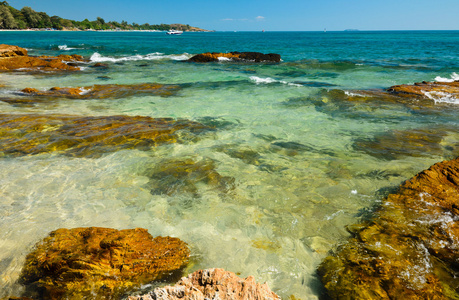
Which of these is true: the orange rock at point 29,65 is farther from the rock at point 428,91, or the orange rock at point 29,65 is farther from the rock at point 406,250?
the rock at point 406,250

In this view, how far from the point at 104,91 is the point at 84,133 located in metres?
7.20

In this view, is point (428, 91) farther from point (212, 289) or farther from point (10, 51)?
point (10, 51)

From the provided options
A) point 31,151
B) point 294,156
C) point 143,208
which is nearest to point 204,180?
point 143,208

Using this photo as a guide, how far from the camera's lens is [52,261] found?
3.25 meters

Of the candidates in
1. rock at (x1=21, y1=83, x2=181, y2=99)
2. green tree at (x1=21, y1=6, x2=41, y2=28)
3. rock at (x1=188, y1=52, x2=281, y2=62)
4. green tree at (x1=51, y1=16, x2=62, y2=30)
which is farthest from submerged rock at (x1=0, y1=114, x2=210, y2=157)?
green tree at (x1=51, y1=16, x2=62, y2=30)

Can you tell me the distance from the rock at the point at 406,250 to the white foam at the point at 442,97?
10521mm

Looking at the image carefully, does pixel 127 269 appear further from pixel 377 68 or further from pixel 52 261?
pixel 377 68

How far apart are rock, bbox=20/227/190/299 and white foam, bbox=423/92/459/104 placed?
1489cm

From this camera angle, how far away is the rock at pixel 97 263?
305 centimetres

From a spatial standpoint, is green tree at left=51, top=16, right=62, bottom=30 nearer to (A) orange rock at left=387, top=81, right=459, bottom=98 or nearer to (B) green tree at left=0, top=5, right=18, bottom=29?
(B) green tree at left=0, top=5, right=18, bottom=29

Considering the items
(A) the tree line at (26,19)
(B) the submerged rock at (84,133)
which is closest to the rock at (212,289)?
(B) the submerged rock at (84,133)

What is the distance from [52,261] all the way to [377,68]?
29043 mm

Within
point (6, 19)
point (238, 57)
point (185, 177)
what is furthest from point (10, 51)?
point (6, 19)

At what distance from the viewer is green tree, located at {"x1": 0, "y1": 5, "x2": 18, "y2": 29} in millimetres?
117625
